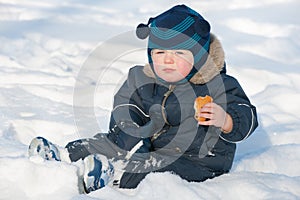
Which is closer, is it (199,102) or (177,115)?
Result: (199,102)

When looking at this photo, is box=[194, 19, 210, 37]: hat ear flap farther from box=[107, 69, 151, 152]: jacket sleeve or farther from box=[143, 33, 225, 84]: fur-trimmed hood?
box=[107, 69, 151, 152]: jacket sleeve

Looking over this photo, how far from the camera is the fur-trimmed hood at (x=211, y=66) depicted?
191 centimetres

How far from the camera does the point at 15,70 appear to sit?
3.56 m

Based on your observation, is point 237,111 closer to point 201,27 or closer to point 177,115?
point 177,115

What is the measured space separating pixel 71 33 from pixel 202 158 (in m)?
2.97

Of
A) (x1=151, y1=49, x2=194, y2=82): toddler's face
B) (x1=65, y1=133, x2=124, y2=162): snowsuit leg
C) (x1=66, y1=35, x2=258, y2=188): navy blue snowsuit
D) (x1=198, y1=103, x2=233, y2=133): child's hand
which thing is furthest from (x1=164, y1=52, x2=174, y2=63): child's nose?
Result: (x1=65, y1=133, x2=124, y2=162): snowsuit leg

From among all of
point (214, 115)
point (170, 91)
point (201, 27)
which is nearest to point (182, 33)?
point (201, 27)

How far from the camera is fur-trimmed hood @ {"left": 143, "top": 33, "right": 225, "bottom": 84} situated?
6.28 ft

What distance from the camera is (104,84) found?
318 cm

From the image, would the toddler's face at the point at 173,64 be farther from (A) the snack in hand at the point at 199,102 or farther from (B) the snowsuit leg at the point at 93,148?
(B) the snowsuit leg at the point at 93,148

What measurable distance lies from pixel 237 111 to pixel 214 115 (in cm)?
11

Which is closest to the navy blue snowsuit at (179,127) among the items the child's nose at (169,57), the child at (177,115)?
the child at (177,115)

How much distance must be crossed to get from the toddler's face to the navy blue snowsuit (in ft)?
0.15

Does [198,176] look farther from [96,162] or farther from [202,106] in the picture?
[96,162]
